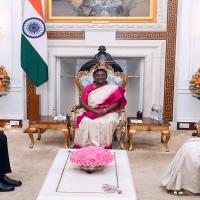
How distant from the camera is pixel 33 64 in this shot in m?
6.39

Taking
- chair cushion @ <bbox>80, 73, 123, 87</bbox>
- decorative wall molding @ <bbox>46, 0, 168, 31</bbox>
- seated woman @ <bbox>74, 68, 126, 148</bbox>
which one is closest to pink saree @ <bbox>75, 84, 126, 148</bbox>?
seated woman @ <bbox>74, 68, 126, 148</bbox>

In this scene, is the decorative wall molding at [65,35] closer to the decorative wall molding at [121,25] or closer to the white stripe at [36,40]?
the decorative wall molding at [121,25]

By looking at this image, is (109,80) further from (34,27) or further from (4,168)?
(4,168)

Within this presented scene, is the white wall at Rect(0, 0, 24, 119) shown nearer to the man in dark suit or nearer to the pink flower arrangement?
the man in dark suit

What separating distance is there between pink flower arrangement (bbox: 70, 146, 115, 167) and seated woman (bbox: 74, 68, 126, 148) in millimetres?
1935

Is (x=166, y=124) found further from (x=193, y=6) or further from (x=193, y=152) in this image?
(x=193, y=6)

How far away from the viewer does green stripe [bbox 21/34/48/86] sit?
20.7 feet

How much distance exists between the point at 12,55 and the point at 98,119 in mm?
2408

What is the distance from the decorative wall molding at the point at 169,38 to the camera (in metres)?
6.37

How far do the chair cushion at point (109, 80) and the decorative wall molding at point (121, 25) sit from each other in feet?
3.67

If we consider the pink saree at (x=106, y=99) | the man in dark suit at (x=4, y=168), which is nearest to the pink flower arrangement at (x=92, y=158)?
the man in dark suit at (x=4, y=168)

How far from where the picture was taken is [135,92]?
698cm

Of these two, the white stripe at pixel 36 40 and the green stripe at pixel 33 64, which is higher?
the white stripe at pixel 36 40

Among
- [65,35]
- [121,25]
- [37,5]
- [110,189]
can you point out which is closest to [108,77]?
[121,25]
